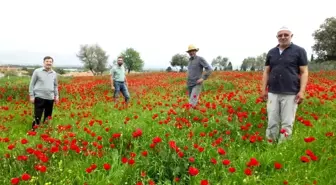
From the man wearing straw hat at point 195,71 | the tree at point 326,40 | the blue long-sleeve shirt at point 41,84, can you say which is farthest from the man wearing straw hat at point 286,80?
the tree at point 326,40

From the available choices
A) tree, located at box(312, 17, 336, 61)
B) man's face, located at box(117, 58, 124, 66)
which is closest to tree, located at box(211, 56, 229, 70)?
tree, located at box(312, 17, 336, 61)

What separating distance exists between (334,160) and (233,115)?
9.85 ft

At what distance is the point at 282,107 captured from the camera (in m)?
5.84

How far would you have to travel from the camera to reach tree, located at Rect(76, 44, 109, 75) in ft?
260

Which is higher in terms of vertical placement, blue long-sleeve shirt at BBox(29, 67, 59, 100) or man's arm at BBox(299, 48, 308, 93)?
man's arm at BBox(299, 48, 308, 93)

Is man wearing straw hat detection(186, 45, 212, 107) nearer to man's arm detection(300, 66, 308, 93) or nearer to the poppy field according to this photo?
the poppy field

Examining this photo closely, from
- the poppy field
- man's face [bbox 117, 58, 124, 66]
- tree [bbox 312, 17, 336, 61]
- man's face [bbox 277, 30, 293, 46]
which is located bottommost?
the poppy field

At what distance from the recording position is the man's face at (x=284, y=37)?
5523mm

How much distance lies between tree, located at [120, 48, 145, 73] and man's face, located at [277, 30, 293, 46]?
80647 mm

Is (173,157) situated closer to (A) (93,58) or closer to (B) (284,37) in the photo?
(B) (284,37)

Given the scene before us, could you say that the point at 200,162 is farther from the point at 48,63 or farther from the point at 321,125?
the point at 48,63

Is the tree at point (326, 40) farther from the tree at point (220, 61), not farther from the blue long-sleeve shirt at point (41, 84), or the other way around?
the tree at point (220, 61)

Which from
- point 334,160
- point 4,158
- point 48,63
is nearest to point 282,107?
point 334,160

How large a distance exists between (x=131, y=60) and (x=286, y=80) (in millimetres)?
81236
